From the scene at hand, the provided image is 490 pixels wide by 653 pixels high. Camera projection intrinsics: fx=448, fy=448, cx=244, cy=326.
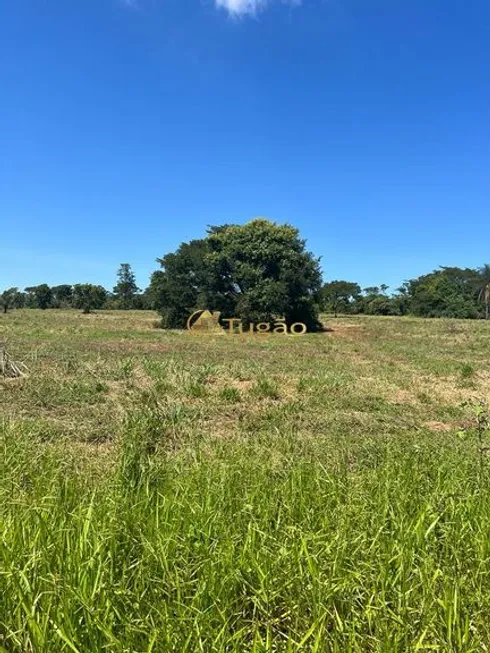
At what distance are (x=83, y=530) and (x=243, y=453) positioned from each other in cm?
203

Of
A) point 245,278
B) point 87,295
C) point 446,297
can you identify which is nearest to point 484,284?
point 446,297

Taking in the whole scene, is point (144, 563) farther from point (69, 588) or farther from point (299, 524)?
point (299, 524)

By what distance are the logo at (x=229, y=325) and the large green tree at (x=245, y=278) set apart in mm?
449

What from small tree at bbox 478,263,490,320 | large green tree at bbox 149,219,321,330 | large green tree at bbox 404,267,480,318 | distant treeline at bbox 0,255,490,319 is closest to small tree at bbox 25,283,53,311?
distant treeline at bbox 0,255,490,319

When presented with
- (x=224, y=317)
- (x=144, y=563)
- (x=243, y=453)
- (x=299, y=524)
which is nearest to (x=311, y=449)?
(x=243, y=453)

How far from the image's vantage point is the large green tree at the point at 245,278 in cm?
2955

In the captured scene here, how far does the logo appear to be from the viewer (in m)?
29.4

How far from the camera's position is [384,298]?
6675 centimetres

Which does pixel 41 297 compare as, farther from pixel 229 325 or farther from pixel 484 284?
pixel 484 284

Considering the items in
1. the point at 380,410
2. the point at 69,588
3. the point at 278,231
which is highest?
the point at 278,231

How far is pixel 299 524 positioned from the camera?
239 cm

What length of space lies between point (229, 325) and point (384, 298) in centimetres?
4293

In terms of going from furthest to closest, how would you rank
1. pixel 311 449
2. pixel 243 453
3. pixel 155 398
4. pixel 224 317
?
pixel 224 317 → pixel 155 398 → pixel 311 449 → pixel 243 453

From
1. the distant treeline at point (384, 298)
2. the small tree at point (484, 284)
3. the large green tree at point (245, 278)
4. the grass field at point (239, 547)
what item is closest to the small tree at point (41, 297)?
the distant treeline at point (384, 298)
